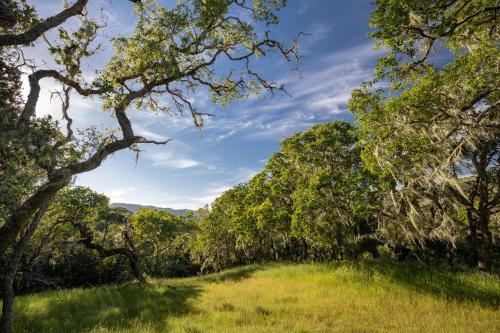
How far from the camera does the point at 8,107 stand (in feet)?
20.9

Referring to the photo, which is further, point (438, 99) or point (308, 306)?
point (308, 306)

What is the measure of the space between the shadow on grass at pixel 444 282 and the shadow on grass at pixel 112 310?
982 centimetres

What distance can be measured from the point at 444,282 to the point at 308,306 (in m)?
6.21

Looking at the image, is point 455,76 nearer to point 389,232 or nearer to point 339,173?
point 389,232

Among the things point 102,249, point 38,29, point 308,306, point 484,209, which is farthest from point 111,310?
point 484,209

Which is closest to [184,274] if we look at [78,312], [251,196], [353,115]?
[251,196]

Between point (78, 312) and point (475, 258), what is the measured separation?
23932 mm

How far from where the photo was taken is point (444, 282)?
13.7m

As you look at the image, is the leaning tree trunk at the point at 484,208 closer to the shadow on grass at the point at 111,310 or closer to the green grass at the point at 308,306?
the green grass at the point at 308,306

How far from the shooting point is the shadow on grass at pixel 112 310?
10.7m

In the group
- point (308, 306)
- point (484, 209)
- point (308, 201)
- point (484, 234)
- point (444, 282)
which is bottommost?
point (308, 306)

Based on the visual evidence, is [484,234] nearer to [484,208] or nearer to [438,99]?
[484,208]

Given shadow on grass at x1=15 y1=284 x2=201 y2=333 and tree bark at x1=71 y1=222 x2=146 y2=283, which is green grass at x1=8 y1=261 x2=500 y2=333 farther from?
tree bark at x1=71 y1=222 x2=146 y2=283

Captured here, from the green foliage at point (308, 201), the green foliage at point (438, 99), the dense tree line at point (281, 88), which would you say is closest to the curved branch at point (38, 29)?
the dense tree line at point (281, 88)
